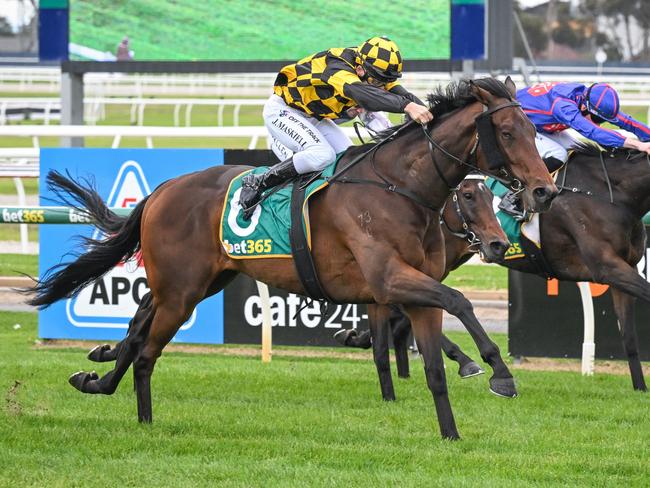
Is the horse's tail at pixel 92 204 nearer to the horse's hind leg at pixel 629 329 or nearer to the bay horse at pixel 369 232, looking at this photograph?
the bay horse at pixel 369 232

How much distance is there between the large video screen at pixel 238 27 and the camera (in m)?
11.2

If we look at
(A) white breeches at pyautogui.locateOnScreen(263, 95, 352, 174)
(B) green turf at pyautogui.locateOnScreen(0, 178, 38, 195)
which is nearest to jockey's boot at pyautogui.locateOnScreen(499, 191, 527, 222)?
(A) white breeches at pyautogui.locateOnScreen(263, 95, 352, 174)

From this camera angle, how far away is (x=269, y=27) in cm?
1145

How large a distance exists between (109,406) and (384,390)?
5.41ft

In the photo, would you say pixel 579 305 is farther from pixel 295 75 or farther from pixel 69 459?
pixel 69 459

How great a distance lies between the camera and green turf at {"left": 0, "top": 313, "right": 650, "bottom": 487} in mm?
5203

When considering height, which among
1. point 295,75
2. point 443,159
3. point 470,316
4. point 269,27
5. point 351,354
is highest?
point 269,27

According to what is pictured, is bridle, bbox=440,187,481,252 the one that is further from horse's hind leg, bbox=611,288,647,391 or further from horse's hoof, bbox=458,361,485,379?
horse's hoof, bbox=458,361,485,379

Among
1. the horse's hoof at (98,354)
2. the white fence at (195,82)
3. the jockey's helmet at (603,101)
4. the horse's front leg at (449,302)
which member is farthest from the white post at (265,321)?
the white fence at (195,82)

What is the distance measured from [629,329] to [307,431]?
2.77 m

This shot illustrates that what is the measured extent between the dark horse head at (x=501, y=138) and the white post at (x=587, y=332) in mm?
2761

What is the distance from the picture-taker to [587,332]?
8438 mm

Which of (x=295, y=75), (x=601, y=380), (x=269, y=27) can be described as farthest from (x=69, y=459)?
(x=269, y=27)

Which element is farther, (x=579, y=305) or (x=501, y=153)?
(x=579, y=305)
